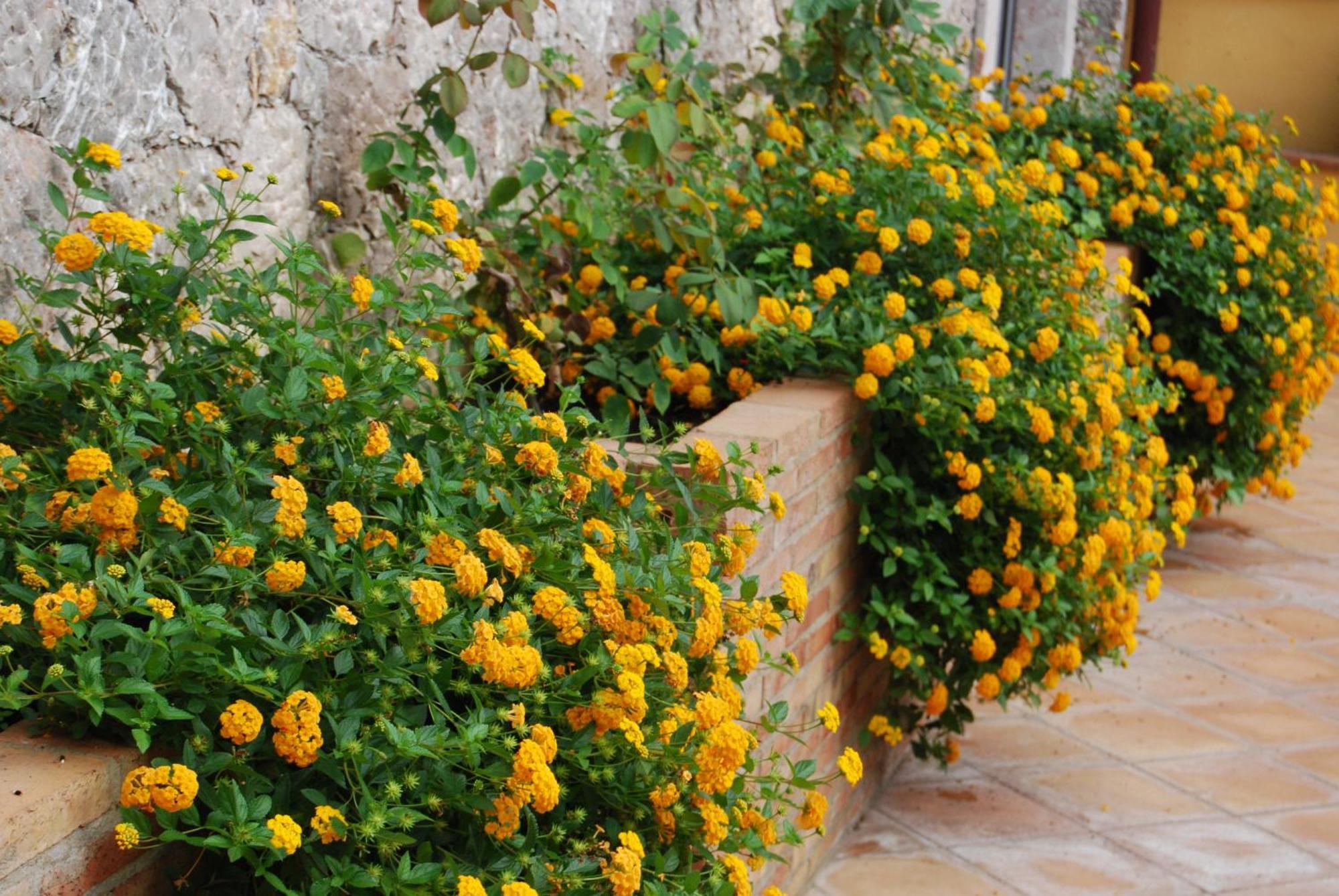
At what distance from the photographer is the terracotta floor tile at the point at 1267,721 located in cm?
374

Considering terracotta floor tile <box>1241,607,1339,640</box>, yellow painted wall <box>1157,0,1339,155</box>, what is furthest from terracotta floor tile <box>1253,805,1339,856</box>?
yellow painted wall <box>1157,0,1339,155</box>

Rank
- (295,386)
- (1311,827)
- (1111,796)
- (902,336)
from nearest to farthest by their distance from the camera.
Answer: (295,386), (902,336), (1311,827), (1111,796)

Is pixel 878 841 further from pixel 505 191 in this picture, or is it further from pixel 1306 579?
pixel 1306 579

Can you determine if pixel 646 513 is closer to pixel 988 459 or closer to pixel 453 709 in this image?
pixel 453 709

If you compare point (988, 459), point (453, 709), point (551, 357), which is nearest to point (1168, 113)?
point (988, 459)

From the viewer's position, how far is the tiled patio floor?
305 centimetres

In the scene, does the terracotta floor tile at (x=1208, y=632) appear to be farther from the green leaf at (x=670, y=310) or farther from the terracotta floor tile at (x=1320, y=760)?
the green leaf at (x=670, y=310)

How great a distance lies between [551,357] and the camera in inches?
114

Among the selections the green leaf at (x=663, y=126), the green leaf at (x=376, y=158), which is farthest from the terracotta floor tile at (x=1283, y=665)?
the green leaf at (x=376, y=158)

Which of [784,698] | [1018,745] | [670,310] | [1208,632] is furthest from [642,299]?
[1208,632]

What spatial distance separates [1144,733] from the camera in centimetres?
373

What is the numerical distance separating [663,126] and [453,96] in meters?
0.41

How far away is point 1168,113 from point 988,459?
266 cm

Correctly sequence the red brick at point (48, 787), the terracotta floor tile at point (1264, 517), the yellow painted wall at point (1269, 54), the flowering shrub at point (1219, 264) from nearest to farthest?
the red brick at point (48, 787) < the flowering shrub at point (1219, 264) < the terracotta floor tile at point (1264, 517) < the yellow painted wall at point (1269, 54)
